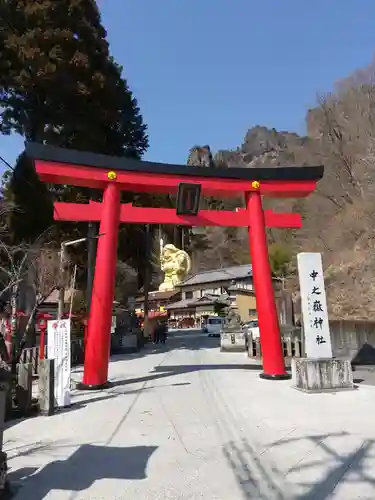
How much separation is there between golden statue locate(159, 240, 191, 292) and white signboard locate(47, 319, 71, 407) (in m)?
48.7

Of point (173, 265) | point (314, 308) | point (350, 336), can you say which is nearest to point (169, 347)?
point (350, 336)

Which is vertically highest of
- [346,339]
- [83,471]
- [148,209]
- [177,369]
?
[148,209]

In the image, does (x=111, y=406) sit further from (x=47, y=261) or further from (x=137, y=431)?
(x=47, y=261)

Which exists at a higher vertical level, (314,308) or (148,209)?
(148,209)

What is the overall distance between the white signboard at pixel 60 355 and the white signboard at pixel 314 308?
18.1 ft

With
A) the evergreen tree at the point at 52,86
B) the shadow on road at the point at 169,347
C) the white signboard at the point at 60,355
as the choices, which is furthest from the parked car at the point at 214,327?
the white signboard at the point at 60,355

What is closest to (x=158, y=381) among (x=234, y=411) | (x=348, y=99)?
(x=234, y=411)

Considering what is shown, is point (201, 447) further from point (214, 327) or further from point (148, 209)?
point (214, 327)

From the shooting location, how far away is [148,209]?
39.2 feet

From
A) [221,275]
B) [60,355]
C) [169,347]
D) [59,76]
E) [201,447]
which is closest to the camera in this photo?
[201,447]

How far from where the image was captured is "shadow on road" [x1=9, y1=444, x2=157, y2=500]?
4.36m

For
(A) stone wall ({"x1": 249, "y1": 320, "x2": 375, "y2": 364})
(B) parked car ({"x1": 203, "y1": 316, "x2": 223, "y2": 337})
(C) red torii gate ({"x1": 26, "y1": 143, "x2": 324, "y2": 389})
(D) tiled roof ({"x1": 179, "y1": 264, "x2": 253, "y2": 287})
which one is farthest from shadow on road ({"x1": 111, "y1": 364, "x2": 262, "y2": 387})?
(D) tiled roof ({"x1": 179, "y1": 264, "x2": 253, "y2": 287})

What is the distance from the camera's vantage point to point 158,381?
11844mm

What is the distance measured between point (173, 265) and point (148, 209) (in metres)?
47.0
